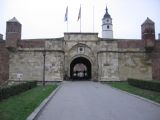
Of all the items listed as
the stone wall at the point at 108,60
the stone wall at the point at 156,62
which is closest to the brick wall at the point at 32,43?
the stone wall at the point at 108,60

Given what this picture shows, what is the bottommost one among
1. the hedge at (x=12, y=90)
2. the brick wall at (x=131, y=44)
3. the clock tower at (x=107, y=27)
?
the hedge at (x=12, y=90)

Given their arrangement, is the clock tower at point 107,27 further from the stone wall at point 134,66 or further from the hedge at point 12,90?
the hedge at point 12,90

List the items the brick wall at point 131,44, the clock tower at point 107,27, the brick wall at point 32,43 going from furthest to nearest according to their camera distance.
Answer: the clock tower at point 107,27 < the brick wall at point 131,44 < the brick wall at point 32,43

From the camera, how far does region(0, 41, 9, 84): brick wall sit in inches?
1119

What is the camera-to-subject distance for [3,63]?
2859 centimetres

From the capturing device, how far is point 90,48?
100 ft

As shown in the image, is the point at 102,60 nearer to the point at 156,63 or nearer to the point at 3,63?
the point at 156,63

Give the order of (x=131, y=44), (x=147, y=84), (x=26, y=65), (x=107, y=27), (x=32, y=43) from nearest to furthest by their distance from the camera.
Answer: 1. (x=147, y=84)
2. (x=26, y=65)
3. (x=32, y=43)
4. (x=131, y=44)
5. (x=107, y=27)

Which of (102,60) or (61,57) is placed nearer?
(61,57)

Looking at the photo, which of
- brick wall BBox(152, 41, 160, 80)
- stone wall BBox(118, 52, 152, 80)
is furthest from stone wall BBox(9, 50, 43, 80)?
brick wall BBox(152, 41, 160, 80)

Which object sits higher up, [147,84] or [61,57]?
[61,57]

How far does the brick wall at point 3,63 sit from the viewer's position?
28.4 meters

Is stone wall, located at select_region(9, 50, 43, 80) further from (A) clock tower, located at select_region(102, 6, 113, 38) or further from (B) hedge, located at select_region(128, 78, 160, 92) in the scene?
(A) clock tower, located at select_region(102, 6, 113, 38)

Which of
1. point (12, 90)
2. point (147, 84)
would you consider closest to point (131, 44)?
point (147, 84)
